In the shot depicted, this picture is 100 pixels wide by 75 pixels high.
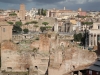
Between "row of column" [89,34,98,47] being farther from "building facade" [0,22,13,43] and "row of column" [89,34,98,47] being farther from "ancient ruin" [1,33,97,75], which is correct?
"ancient ruin" [1,33,97,75]

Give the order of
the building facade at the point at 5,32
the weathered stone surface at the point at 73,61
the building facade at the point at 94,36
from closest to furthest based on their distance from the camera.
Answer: the weathered stone surface at the point at 73,61
the building facade at the point at 5,32
the building facade at the point at 94,36

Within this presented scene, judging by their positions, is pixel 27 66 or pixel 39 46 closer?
pixel 27 66

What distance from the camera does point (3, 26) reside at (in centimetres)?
2822

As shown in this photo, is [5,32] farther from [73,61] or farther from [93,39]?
[93,39]

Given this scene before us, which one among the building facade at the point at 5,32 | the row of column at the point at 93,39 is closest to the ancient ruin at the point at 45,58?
the building facade at the point at 5,32

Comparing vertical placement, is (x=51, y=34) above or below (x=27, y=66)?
above

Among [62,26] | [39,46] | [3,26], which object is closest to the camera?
[39,46]

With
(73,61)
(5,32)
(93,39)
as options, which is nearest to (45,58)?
(73,61)

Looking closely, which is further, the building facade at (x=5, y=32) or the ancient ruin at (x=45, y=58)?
the building facade at (x=5, y=32)

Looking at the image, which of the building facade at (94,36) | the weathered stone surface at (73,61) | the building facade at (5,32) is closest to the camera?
the weathered stone surface at (73,61)

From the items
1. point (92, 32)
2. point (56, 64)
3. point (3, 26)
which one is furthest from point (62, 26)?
point (56, 64)

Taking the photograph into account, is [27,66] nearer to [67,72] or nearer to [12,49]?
[12,49]

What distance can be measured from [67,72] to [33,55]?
4.45m

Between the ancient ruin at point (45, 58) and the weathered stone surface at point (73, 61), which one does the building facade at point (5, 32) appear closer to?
the ancient ruin at point (45, 58)
